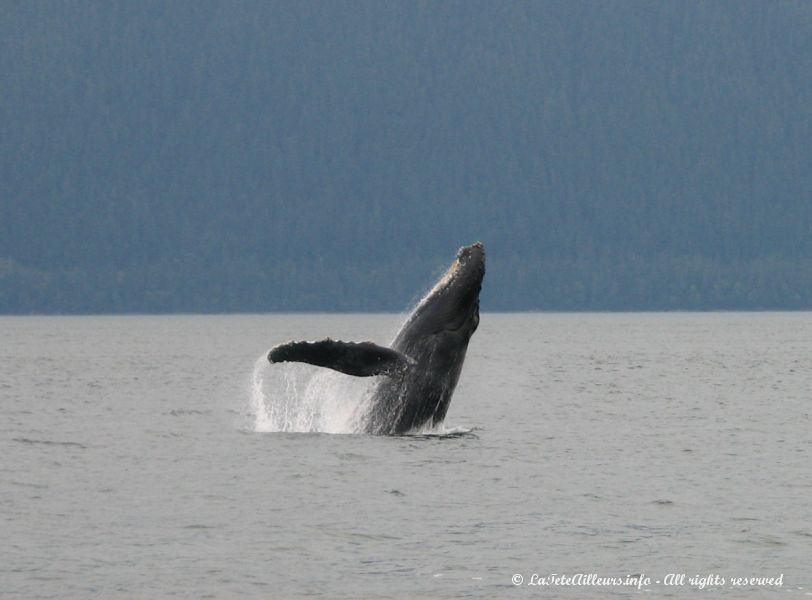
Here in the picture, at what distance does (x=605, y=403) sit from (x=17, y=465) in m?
20.4

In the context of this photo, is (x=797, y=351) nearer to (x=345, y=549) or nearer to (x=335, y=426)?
(x=335, y=426)

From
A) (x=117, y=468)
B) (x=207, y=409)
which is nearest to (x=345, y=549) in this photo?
(x=117, y=468)

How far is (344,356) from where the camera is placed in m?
22.4

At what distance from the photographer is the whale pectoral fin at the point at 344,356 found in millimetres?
21812

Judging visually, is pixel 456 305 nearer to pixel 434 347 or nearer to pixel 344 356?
pixel 434 347

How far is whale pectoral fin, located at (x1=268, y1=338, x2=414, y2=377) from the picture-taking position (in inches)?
859

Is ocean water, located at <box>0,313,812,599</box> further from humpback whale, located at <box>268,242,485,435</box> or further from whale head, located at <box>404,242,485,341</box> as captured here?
whale head, located at <box>404,242,485,341</box>
